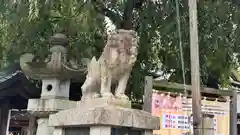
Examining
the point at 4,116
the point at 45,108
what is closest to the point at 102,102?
the point at 45,108

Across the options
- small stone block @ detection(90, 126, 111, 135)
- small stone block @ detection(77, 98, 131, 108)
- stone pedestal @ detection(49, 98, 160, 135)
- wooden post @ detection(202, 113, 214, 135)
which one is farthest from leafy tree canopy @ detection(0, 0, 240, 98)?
wooden post @ detection(202, 113, 214, 135)

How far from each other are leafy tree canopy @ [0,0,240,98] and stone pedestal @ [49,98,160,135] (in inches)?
80.2

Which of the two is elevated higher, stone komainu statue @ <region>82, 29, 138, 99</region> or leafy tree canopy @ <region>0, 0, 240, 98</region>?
leafy tree canopy @ <region>0, 0, 240, 98</region>

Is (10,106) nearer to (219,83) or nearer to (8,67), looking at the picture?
(8,67)

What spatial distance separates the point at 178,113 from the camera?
467 cm

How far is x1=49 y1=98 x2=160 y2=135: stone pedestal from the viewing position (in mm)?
3531

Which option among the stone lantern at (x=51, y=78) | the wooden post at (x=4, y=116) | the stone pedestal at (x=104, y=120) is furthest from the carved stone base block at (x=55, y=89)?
the wooden post at (x=4, y=116)

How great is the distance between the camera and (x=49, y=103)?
5543mm

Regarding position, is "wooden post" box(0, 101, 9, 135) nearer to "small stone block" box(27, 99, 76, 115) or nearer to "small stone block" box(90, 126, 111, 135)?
"small stone block" box(27, 99, 76, 115)

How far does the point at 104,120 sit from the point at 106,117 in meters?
0.04

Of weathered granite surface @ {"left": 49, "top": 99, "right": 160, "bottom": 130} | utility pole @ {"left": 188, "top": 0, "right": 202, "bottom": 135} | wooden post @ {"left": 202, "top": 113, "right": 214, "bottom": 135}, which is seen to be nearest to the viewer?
weathered granite surface @ {"left": 49, "top": 99, "right": 160, "bottom": 130}

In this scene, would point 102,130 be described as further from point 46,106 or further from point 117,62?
point 46,106

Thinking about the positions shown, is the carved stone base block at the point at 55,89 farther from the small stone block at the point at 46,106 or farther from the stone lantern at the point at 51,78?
the small stone block at the point at 46,106

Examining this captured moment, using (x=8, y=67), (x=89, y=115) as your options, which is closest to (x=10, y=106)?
(x=8, y=67)
